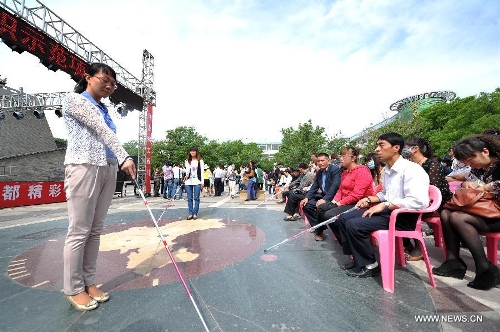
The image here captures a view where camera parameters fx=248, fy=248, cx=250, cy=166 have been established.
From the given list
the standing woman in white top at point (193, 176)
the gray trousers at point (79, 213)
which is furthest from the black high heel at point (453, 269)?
the standing woman in white top at point (193, 176)

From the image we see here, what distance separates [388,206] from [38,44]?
10785 mm

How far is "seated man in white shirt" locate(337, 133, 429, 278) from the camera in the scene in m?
2.31

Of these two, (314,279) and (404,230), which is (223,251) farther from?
(404,230)

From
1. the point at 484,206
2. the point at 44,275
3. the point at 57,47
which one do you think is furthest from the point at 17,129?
the point at 484,206

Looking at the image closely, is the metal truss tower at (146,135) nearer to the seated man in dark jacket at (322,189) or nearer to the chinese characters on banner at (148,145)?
the chinese characters on banner at (148,145)

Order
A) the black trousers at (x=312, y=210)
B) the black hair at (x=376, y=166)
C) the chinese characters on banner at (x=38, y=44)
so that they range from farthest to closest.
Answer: the chinese characters on banner at (x=38, y=44), the black hair at (x=376, y=166), the black trousers at (x=312, y=210)

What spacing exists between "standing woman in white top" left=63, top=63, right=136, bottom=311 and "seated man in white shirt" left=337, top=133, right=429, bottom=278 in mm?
2161

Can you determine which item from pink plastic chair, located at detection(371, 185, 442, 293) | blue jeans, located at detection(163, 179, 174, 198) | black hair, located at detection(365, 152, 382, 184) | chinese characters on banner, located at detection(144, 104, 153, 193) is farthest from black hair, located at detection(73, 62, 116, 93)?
chinese characters on banner, located at detection(144, 104, 153, 193)

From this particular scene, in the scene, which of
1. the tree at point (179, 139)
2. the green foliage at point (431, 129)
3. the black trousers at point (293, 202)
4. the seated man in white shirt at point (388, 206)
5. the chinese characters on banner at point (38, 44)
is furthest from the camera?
the tree at point (179, 139)

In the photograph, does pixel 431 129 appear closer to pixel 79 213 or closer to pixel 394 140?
pixel 394 140

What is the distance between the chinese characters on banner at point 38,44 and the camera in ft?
23.0

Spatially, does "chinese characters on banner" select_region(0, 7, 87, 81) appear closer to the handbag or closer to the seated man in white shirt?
the seated man in white shirt

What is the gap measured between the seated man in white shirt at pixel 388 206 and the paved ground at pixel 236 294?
215mm

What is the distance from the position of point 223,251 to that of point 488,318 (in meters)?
2.65
